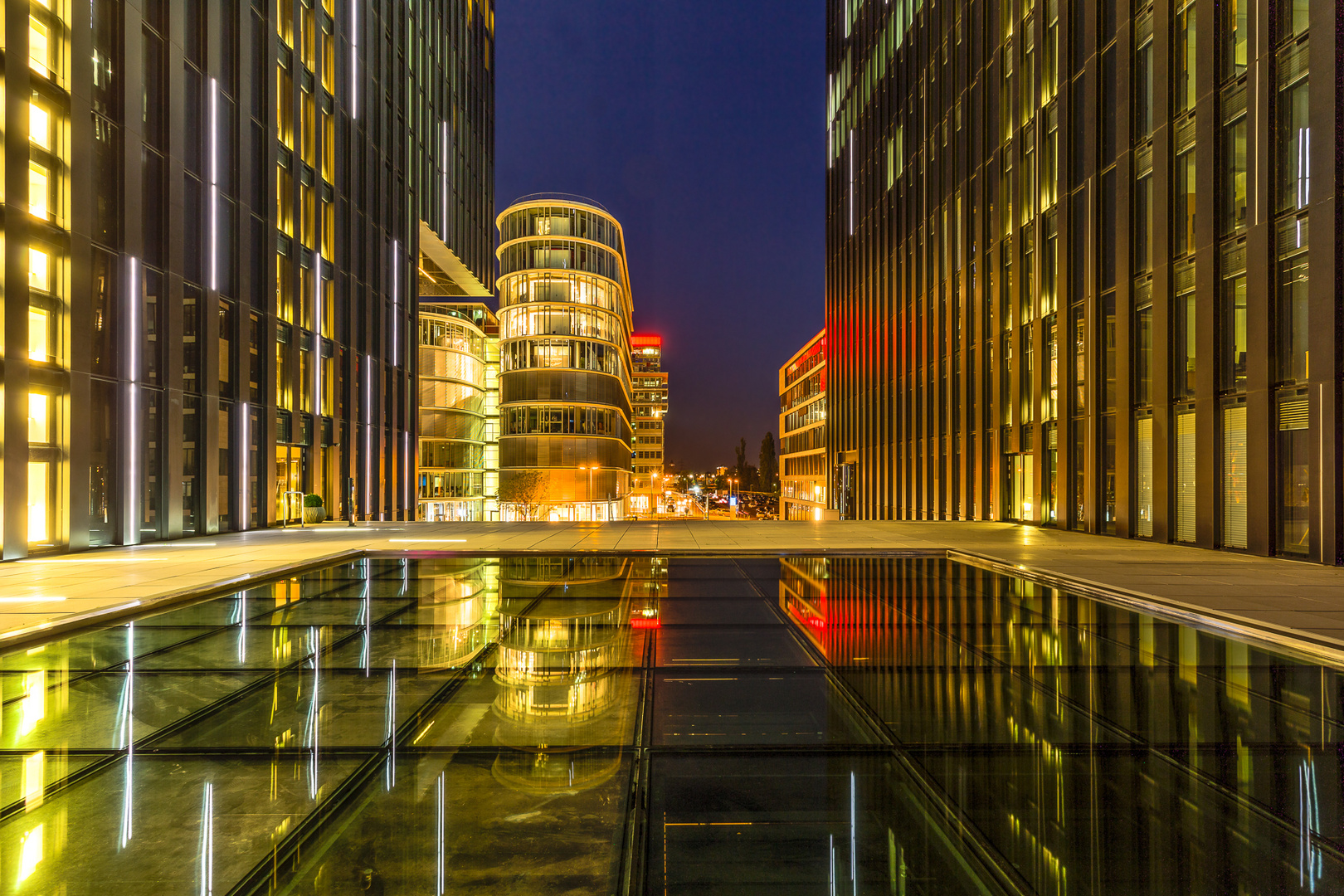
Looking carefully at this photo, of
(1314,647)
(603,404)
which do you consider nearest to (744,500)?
(603,404)

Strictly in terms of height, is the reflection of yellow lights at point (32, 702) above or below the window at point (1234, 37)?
below

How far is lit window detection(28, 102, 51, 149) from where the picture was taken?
16.1 m

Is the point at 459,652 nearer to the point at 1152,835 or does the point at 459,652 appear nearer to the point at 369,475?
the point at 1152,835

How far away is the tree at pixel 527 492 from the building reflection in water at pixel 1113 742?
61.8 meters

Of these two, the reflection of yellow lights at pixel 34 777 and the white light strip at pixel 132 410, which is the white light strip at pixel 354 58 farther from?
the reflection of yellow lights at pixel 34 777

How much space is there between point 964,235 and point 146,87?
3186cm

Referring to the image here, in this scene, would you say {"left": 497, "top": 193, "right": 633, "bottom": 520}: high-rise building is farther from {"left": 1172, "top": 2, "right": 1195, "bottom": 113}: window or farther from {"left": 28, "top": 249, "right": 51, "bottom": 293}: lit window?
{"left": 1172, "top": 2, "right": 1195, "bottom": 113}: window

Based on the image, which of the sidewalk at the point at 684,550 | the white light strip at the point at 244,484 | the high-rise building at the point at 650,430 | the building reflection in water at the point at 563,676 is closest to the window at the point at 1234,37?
the sidewalk at the point at 684,550

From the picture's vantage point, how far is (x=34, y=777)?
464 centimetres

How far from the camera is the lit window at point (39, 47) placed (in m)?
16.0

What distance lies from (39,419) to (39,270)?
11.2ft

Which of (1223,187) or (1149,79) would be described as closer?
(1223,187)

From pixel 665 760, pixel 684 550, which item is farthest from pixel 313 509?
pixel 665 760

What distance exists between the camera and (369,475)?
3412cm
